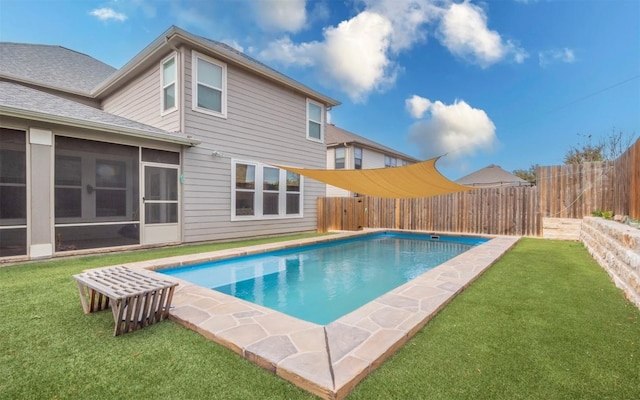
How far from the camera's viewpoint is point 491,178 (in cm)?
1823

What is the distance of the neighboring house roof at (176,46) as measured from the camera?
23.3 feet

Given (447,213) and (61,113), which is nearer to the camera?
(61,113)

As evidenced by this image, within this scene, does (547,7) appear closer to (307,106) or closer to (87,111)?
(307,106)

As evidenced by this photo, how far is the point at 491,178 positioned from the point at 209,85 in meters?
16.8

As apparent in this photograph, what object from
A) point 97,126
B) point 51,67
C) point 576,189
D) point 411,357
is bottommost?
point 411,357

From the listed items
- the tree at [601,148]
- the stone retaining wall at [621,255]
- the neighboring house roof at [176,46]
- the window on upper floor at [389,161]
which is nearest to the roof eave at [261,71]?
the neighboring house roof at [176,46]

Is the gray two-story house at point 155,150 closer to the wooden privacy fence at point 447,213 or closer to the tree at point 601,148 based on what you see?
the wooden privacy fence at point 447,213

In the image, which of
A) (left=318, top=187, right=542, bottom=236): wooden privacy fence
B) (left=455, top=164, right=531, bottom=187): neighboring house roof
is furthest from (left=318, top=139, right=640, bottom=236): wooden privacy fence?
(left=455, top=164, right=531, bottom=187): neighboring house roof

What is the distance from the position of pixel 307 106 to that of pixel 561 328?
9741 mm

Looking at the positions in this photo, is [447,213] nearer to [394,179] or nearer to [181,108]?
[394,179]

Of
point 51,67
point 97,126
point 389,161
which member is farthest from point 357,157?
point 51,67

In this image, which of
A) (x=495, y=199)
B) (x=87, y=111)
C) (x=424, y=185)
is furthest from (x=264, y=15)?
(x=495, y=199)

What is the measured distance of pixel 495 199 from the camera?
10273mm

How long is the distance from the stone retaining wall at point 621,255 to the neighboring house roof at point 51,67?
46.7ft
